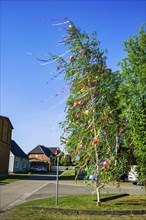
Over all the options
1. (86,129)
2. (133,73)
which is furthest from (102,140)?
(133,73)

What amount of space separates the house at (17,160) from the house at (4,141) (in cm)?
1340

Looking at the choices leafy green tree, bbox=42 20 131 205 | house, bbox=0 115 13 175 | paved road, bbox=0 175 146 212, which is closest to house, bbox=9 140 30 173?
house, bbox=0 115 13 175

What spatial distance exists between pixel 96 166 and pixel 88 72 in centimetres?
388

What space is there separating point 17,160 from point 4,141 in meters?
19.0

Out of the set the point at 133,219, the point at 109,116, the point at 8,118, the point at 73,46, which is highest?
the point at 8,118

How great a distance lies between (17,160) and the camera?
6238 cm

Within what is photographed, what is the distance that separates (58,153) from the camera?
12.5m

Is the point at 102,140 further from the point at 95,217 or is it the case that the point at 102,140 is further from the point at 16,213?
the point at 16,213

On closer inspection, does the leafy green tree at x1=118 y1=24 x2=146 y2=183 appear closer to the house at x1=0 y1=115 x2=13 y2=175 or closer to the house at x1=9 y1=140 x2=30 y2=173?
the house at x1=0 y1=115 x2=13 y2=175

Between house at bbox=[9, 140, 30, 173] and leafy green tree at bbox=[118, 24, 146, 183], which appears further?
house at bbox=[9, 140, 30, 173]

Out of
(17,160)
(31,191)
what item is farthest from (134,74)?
(17,160)

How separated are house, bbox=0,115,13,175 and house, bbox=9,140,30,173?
13.4 m

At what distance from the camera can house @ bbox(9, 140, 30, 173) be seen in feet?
195

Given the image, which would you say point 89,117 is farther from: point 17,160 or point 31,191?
point 17,160
